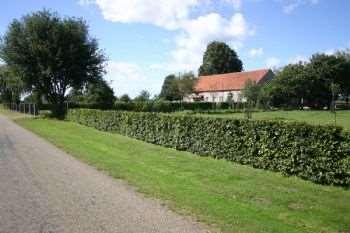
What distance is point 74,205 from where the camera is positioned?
8148 mm

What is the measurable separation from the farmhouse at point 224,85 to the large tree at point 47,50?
43.5 metres

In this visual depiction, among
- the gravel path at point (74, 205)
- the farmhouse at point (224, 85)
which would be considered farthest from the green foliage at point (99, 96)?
the gravel path at point (74, 205)

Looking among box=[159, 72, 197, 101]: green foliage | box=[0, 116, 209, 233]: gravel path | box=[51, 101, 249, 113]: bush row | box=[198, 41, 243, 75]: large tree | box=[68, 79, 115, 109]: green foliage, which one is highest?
box=[198, 41, 243, 75]: large tree

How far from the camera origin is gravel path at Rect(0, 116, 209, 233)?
6.75 meters

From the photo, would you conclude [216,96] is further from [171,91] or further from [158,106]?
[158,106]

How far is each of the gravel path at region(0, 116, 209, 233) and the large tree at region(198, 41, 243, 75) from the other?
94.6 metres

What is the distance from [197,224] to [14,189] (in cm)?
471

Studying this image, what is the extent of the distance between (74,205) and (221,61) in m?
101

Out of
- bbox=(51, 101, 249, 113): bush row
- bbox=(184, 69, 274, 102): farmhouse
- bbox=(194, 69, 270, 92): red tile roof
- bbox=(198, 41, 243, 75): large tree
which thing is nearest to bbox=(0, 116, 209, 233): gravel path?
bbox=(51, 101, 249, 113): bush row

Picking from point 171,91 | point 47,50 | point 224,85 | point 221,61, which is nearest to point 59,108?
point 47,50

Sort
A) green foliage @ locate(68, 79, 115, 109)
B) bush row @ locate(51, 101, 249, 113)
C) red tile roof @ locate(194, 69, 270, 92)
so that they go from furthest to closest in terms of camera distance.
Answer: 1. red tile roof @ locate(194, 69, 270, 92)
2. green foliage @ locate(68, 79, 115, 109)
3. bush row @ locate(51, 101, 249, 113)

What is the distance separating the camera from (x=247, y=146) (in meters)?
13.7

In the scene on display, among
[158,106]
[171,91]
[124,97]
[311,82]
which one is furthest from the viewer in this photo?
[171,91]

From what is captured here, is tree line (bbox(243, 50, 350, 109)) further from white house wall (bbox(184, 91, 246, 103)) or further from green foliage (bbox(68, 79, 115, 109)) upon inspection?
green foliage (bbox(68, 79, 115, 109))
